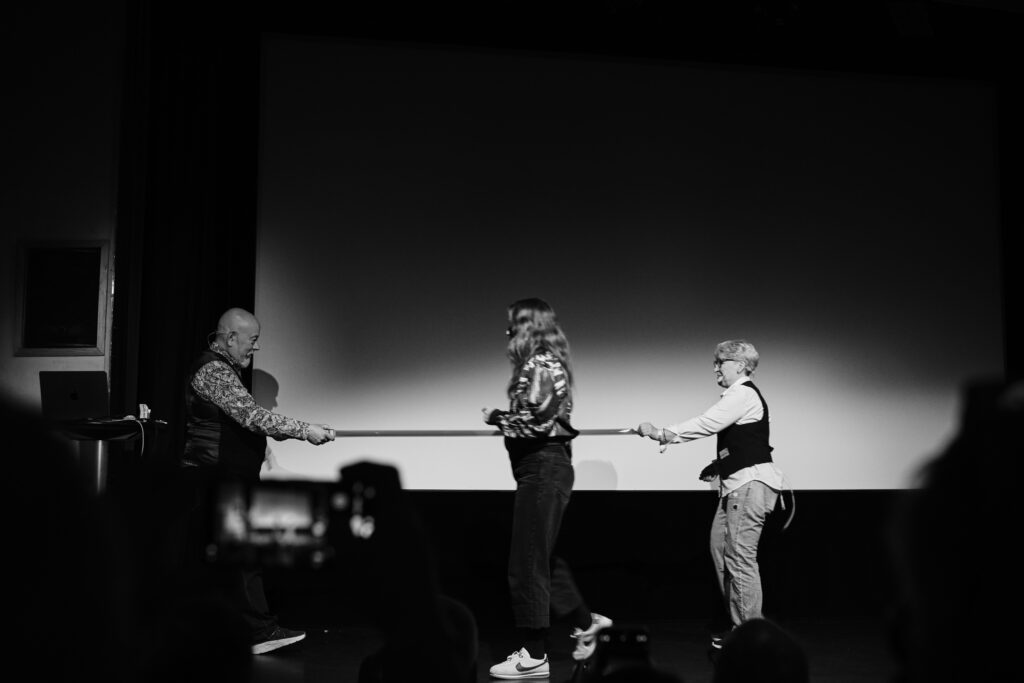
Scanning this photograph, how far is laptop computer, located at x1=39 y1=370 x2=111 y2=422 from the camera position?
3.94 m

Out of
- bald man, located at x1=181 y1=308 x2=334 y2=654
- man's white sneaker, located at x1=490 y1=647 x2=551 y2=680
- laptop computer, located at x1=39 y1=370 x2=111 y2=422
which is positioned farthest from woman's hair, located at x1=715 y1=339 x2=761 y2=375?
laptop computer, located at x1=39 y1=370 x2=111 y2=422

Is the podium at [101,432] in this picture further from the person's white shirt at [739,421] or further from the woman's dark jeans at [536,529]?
the person's white shirt at [739,421]

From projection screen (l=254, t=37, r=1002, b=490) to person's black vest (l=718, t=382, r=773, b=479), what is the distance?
89 cm

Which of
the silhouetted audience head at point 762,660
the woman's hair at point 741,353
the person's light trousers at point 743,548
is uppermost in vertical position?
the woman's hair at point 741,353

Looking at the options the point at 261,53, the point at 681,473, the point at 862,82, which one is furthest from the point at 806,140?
the point at 261,53

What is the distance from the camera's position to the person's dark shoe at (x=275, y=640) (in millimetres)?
3863

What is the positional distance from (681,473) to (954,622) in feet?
14.4

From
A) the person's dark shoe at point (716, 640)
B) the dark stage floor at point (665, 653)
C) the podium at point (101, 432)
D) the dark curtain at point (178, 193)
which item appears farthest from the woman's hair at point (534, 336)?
→ the dark curtain at point (178, 193)

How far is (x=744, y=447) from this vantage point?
395 cm

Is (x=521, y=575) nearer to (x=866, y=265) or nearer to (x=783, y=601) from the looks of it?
(x=783, y=601)

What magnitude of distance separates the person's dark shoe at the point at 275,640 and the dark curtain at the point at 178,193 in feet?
3.49

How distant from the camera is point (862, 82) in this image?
534 centimetres

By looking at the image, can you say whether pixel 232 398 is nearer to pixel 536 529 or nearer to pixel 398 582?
pixel 536 529

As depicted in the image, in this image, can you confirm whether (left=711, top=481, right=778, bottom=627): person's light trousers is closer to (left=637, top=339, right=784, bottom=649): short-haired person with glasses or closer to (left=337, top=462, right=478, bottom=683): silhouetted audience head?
(left=637, top=339, right=784, bottom=649): short-haired person with glasses
